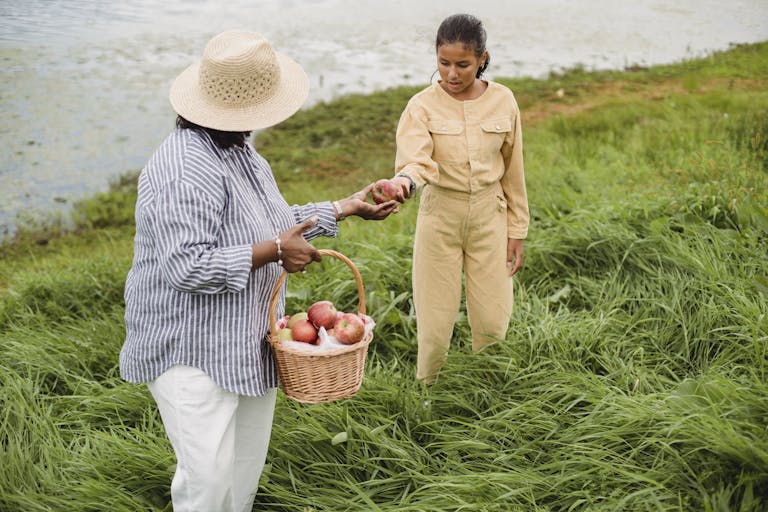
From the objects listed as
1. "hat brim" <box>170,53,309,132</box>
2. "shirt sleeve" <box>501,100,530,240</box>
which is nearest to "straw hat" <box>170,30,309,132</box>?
"hat brim" <box>170,53,309,132</box>

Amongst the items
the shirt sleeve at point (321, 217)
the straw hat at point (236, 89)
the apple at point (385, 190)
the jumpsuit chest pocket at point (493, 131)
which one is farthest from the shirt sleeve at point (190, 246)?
the jumpsuit chest pocket at point (493, 131)

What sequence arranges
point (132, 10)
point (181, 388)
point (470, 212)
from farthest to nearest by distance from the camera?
point (132, 10)
point (470, 212)
point (181, 388)

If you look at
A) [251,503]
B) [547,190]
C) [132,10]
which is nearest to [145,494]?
[251,503]

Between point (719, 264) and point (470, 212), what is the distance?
141 centimetres

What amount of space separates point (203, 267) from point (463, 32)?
4.35ft

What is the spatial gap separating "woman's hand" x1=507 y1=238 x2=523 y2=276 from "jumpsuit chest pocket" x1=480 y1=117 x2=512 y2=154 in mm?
452

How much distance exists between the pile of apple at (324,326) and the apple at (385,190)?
17.9 inches

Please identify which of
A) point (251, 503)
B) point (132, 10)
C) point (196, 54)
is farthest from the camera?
point (196, 54)

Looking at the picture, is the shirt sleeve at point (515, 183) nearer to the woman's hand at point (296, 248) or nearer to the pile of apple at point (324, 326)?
the pile of apple at point (324, 326)

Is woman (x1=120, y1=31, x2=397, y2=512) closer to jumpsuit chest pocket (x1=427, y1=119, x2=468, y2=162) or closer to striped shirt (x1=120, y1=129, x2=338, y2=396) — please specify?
striped shirt (x1=120, y1=129, x2=338, y2=396)

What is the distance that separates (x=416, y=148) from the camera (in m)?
2.67

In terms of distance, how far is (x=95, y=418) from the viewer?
124 inches

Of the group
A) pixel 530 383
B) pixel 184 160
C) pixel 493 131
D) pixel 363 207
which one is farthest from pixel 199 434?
pixel 493 131

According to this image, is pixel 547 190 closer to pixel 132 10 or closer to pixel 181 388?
pixel 181 388
